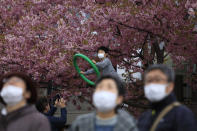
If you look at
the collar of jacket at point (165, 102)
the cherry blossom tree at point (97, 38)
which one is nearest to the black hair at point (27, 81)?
the collar of jacket at point (165, 102)

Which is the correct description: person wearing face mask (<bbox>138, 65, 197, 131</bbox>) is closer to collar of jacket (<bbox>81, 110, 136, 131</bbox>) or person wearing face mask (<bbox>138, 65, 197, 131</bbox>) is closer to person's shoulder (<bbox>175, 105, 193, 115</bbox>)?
person's shoulder (<bbox>175, 105, 193, 115</bbox>)

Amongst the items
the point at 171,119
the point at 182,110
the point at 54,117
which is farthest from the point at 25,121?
the point at 54,117

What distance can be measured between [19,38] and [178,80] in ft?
62.5

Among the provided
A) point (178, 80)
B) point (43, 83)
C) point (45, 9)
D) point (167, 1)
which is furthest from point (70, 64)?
point (178, 80)

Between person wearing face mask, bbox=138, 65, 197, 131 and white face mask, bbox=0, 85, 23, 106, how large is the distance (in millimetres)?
1291

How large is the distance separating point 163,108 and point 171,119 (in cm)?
15

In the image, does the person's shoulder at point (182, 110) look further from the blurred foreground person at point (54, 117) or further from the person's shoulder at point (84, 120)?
the blurred foreground person at point (54, 117)

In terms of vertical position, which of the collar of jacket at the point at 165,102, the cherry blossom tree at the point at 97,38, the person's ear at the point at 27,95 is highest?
the cherry blossom tree at the point at 97,38

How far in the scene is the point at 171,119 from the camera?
11.1 feet

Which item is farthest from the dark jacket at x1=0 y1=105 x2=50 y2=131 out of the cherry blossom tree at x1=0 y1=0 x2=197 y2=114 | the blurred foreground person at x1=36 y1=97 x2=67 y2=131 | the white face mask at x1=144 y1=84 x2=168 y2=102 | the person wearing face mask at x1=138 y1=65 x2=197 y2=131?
the cherry blossom tree at x1=0 y1=0 x2=197 y2=114

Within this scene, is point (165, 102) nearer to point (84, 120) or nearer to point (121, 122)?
point (121, 122)

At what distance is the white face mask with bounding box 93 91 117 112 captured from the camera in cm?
328

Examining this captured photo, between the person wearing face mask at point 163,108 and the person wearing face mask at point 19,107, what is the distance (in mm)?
1098

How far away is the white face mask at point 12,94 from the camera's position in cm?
377
